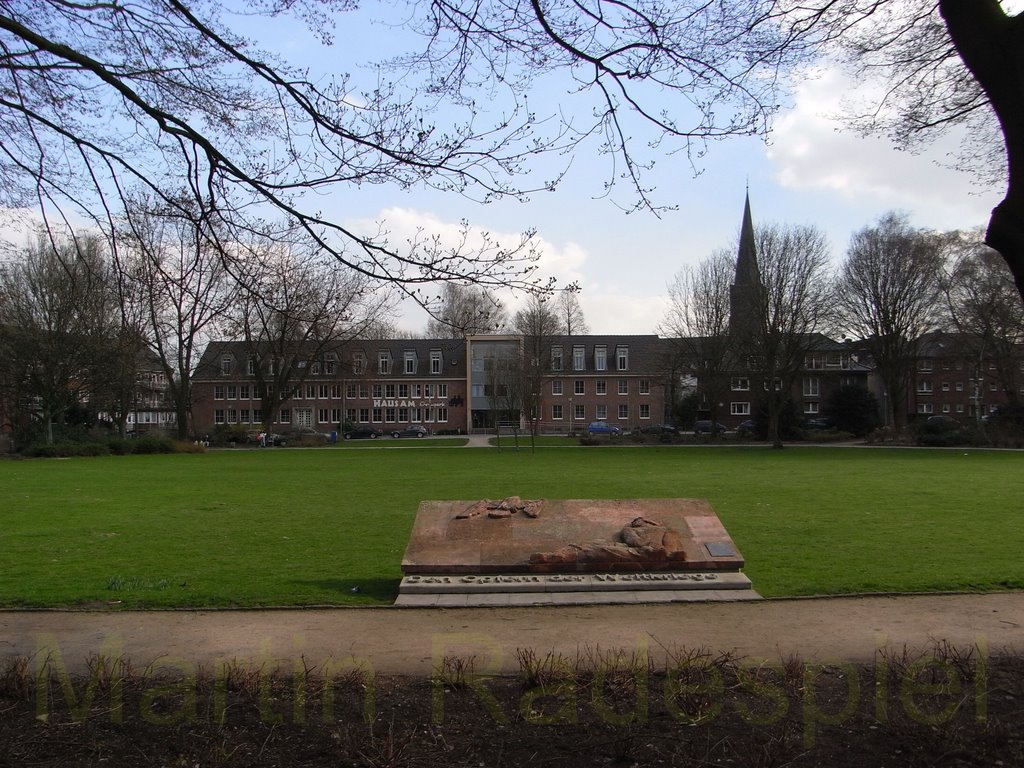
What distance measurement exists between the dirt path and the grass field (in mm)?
831

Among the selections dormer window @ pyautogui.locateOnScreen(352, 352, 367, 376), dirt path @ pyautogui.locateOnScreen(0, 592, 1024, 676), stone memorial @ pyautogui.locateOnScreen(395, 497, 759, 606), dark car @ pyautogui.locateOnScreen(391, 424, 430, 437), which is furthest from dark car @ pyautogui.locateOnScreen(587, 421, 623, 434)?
dirt path @ pyautogui.locateOnScreen(0, 592, 1024, 676)

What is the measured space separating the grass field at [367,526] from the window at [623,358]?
5489 cm

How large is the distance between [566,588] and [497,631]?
64.5 inches

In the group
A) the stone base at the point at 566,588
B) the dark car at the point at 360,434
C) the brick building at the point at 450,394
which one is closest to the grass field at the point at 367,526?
the stone base at the point at 566,588

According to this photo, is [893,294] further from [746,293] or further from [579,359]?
[579,359]

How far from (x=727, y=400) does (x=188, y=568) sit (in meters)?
76.1

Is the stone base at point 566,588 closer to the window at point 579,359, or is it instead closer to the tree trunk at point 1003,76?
the tree trunk at point 1003,76

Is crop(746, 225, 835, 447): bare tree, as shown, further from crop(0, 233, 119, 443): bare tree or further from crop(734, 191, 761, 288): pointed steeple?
crop(0, 233, 119, 443): bare tree

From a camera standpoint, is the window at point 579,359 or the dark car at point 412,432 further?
the window at point 579,359

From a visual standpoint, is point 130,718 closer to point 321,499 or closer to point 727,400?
point 321,499

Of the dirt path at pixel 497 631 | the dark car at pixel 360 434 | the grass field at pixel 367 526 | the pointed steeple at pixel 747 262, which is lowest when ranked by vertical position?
the dark car at pixel 360 434

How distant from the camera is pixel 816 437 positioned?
60094mm

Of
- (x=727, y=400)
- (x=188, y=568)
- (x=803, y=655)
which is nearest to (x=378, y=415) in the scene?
(x=727, y=400)

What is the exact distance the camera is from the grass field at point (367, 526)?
928 cm
